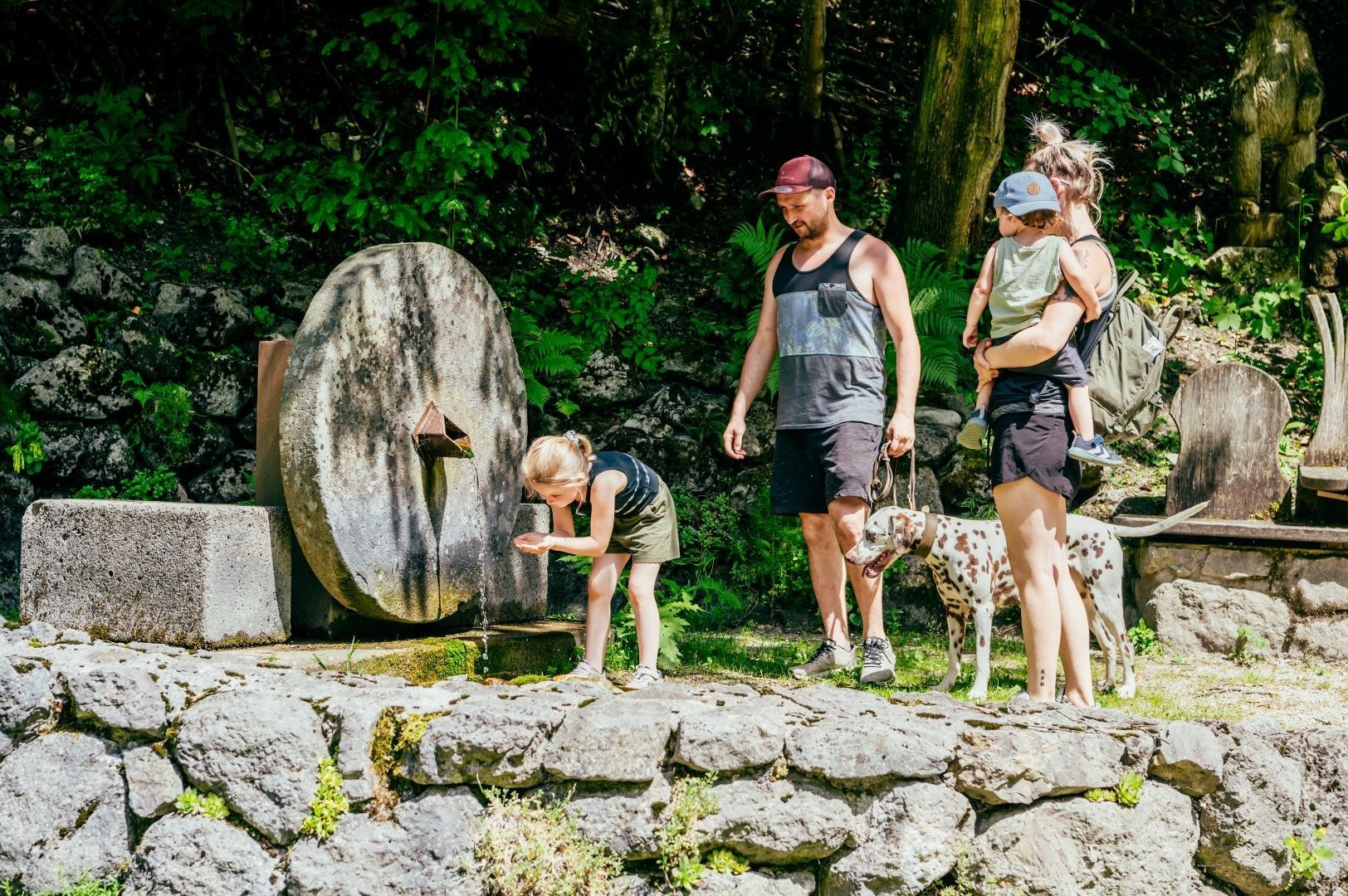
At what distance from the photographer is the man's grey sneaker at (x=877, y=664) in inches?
183

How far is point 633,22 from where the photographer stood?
342 inches

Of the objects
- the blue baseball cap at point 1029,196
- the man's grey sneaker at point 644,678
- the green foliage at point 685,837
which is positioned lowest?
the green foliage at point 685,837

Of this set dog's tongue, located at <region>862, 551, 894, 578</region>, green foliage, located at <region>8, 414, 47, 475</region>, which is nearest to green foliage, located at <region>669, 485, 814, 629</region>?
dog's tongue, located at <region>862, 551, 894, 578</region>

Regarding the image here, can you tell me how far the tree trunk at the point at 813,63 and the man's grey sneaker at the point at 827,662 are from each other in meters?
5.10

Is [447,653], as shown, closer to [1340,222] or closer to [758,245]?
[758,245]

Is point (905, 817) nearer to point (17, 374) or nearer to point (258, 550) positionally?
point (258, 550)

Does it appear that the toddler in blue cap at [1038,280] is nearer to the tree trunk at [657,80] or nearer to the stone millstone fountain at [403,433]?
the stone millstone fountain at [403,433]

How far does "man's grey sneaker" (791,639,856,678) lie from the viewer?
484cm

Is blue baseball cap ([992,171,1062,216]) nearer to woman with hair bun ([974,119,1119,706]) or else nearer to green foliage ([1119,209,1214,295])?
woman with hair bun ([974,119,1119,706])

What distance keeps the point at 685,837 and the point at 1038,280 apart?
6.95 ft

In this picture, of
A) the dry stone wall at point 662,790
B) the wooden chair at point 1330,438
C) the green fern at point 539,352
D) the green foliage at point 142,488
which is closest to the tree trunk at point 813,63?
the green fern at point 539,352

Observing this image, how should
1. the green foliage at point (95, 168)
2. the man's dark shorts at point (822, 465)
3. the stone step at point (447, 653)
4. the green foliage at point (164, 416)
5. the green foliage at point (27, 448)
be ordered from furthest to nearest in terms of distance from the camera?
1. the green foliage at point (95, 168)
2. the green foliage at point (164, 416)
3. the green foliage at point (27, 448)
4. the man's dark shorts at point (822, 465)
5. the stone step at point (447, 653)

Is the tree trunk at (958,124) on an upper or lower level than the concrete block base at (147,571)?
upper

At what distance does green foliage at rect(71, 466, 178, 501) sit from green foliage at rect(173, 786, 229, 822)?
3.48 m
